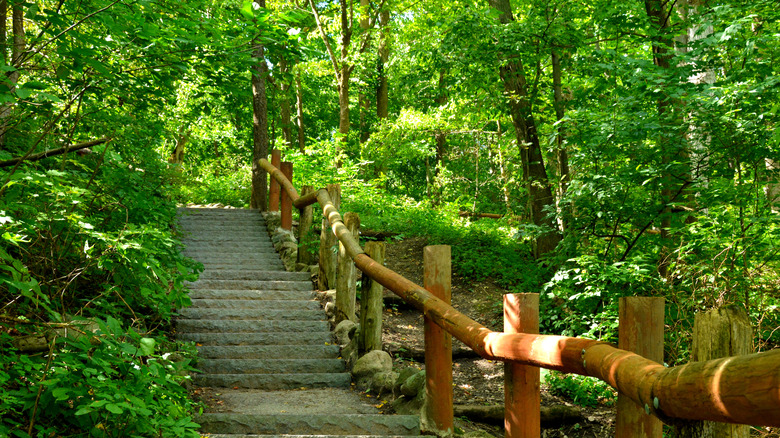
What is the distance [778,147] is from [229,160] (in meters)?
21.7

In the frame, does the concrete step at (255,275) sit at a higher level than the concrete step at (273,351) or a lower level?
higher

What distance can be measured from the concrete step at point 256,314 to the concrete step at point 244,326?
4.6 inches

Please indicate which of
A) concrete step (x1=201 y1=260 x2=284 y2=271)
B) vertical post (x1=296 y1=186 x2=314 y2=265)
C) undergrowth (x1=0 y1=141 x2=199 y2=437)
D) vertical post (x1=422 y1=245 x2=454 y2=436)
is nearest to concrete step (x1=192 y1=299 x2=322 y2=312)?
vertical post (x1=296 y1=186 x2=314 y2=265)

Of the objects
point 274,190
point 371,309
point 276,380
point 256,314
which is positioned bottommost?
point 276,380

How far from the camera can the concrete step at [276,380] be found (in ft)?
17.0

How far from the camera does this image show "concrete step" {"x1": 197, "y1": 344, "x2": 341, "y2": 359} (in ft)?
18.5

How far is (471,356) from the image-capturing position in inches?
313

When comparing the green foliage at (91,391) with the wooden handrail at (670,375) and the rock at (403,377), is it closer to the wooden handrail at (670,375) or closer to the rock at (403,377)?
the wooden handrail at (670,375)

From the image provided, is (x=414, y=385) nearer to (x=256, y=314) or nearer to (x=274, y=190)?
(x=256, y=314)

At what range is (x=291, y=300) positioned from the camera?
271 inches

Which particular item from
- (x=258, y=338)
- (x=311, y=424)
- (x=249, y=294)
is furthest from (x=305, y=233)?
(x=311, y=424)

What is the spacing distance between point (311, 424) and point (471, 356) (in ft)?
14.1

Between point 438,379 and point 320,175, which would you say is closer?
point 438,379

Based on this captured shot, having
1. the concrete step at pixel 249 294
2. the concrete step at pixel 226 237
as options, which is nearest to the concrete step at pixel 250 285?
the concrete step at pixel 249 294
